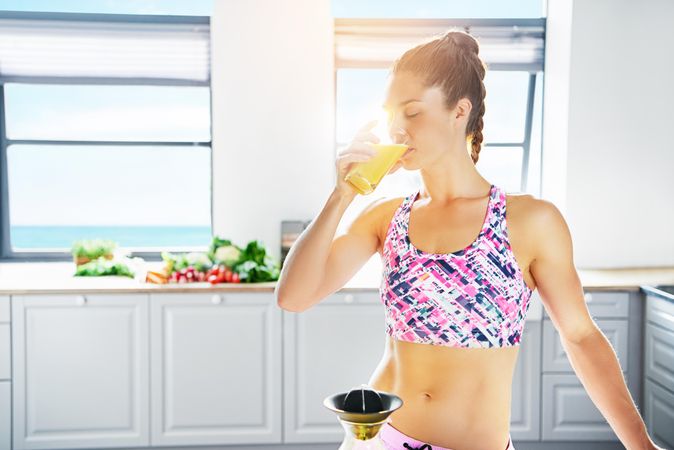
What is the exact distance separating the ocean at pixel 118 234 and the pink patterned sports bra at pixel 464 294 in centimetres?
2031

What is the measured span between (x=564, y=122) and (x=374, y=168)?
10.7 feet

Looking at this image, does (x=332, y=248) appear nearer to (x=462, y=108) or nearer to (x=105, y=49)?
(x=462, y=108)

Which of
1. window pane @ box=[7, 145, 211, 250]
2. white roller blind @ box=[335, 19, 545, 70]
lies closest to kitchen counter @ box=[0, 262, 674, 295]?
white roller blind @ box=[335, 19, 545, 70]

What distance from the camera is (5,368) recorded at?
10.7 ft

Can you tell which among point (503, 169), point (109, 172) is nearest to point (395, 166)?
point (503, 169)

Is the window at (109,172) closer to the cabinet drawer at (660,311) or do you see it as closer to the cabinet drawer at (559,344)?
the cabinet drawer at (559,344)

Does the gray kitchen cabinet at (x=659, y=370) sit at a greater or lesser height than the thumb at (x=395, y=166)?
lesser

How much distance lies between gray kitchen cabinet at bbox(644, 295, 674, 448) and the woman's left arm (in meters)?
2.16

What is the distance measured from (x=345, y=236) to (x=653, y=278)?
2755 millimetres

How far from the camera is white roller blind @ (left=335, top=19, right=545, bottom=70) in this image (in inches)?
160

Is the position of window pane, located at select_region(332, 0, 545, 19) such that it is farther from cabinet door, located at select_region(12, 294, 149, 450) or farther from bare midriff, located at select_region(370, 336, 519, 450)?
bare midriff, located at select_region(370, 336, 519, 450)

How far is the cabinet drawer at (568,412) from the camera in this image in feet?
11.1

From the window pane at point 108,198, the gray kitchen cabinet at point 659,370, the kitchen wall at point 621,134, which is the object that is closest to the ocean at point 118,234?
the window pane at point 108,198

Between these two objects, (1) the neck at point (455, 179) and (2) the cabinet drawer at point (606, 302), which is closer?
(1) the neck at point (455, 179)
